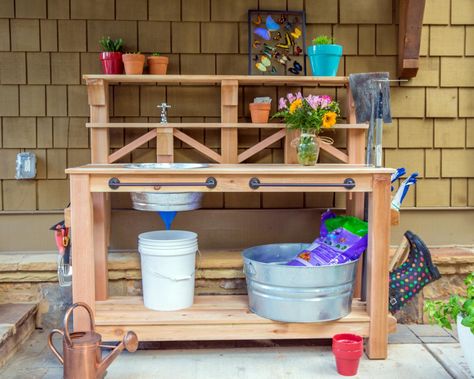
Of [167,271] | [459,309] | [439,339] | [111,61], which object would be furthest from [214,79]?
[439,339]

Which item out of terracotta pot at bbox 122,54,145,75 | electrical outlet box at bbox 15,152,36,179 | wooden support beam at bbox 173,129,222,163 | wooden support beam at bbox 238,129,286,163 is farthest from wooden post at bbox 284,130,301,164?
electrical outlet box at bbox 15,152,36,179

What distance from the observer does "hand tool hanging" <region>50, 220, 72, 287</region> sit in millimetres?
2904

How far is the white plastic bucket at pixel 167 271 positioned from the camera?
2.73m

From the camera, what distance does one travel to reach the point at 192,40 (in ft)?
10.8

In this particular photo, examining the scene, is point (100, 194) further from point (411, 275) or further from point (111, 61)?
point (411, 275)

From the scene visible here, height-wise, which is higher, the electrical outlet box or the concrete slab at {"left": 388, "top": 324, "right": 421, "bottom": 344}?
the electrical outlet box

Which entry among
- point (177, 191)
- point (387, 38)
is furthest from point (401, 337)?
point (387, 38)

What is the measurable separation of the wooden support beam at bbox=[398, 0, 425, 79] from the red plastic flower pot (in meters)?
1.66

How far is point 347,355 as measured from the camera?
2.46 metres

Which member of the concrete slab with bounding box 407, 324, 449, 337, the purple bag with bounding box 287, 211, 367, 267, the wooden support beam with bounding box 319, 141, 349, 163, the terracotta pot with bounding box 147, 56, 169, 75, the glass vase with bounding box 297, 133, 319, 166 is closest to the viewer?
the purple bag with bounding box 287, 211, 367, 267

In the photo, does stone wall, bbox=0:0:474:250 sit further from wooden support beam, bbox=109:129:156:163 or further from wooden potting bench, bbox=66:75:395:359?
wooden potting bench, bbox=66:75:395:359

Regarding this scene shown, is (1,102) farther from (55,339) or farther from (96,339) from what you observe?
(96,339)

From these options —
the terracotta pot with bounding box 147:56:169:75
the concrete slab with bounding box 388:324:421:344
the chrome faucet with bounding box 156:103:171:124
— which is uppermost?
the terracotta pot with bounding box 147:56:169:75

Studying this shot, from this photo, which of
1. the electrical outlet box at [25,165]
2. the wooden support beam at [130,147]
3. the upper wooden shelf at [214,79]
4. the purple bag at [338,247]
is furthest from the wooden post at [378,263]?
the electrical outlet box at [25,165]
